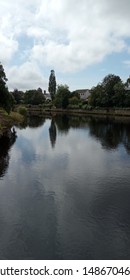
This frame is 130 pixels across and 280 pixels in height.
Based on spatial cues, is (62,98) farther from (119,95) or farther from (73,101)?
(119,95)

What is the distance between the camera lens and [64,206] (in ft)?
60.7

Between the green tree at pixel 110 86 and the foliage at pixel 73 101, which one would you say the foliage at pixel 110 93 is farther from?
the foliage at pixel 73 101

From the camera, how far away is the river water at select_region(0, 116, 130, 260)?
1372 centimetres

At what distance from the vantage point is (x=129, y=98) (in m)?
112

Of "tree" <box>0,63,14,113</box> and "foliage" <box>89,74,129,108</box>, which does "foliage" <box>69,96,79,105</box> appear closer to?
"foliage" <box>89,74,129,108</box>

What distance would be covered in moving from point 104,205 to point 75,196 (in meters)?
2.26

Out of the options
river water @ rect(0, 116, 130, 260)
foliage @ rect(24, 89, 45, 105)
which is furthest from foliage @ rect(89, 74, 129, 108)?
river water @ rect(0, 116, 130, 260)

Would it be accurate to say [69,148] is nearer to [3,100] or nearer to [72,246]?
[3,100]

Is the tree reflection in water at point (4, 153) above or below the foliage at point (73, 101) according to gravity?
below

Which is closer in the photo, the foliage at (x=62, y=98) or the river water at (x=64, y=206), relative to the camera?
the river water at (x=64, y=206)

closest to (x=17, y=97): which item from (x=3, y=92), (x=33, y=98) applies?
(x=33, y=98)

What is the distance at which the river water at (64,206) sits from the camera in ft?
45.0

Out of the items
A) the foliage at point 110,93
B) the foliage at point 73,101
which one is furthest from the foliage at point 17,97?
the foliage at point 110,93
